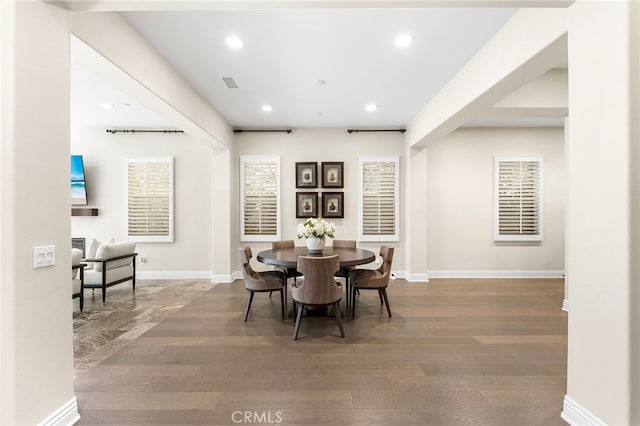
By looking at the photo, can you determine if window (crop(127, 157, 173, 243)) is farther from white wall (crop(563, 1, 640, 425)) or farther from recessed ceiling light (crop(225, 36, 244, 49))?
white wall (crop(563, 1, 640, 425))

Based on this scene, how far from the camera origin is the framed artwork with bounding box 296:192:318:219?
5723 mm

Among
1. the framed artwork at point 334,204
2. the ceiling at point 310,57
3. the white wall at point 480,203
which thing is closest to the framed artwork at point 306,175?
the framed artwork at point 334,204

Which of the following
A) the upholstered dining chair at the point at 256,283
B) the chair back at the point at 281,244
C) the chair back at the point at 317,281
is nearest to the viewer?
the chair back at the point at 317,281

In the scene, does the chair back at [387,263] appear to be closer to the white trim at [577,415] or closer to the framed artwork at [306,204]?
the white trim at [577,415]

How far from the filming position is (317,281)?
9.54ft

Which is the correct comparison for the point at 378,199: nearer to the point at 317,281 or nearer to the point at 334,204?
the point at 334,204

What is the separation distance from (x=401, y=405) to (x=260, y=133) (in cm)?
508

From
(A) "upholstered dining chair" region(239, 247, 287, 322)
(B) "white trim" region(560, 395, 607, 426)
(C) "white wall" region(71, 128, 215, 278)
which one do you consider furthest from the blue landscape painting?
(B) "white trim" region(560, 395, 607, 426)

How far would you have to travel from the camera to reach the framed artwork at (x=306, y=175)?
5.71 m

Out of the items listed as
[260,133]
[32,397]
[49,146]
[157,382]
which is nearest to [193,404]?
[157,382]

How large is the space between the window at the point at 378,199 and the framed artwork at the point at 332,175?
1.41ft

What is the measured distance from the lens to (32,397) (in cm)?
156

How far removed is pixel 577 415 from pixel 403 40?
10.3 feet

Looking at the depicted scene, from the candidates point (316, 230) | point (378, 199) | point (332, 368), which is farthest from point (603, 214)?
point (378, 199)
